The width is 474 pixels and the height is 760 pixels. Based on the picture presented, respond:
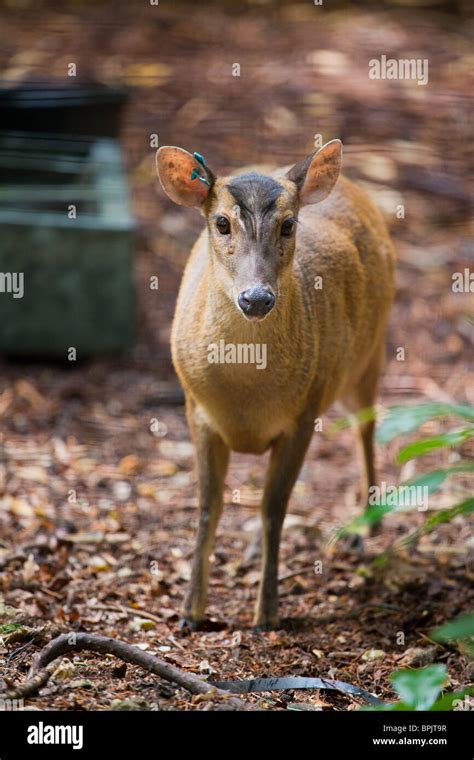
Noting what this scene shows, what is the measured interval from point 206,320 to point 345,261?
1113 mm

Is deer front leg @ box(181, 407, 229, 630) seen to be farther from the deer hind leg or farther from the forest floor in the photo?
the deer hind leg

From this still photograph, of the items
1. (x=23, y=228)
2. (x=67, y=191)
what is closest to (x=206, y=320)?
(x=23, y=228)

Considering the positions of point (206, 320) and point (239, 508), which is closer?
point (206, 320)

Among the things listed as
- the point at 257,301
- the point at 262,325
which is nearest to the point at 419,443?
the point at 257,301

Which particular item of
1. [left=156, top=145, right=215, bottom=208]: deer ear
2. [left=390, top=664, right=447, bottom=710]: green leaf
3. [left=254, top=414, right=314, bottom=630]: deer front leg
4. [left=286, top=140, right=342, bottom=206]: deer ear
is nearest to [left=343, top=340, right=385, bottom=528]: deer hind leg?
[left=254, top=414, right=314, bottom=630]: deer front leg

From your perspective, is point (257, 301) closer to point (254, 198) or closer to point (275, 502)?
point (254, 198)

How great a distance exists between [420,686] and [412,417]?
2.86 feet

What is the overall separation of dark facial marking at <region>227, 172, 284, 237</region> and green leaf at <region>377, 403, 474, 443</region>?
144 cm

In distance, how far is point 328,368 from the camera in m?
6.01

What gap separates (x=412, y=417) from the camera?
13.4 feet

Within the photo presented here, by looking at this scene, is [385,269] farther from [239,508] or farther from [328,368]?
[239,508]

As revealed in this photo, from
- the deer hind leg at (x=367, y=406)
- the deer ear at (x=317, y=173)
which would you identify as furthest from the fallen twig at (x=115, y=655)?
the deer hind leg at (x=367, y=406)

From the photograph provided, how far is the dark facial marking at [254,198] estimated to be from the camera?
5293mm

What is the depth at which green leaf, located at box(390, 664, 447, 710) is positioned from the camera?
3.85 m
